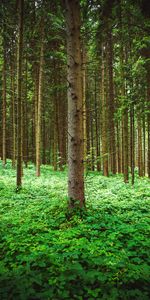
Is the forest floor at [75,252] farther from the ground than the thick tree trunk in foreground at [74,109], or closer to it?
closer to it

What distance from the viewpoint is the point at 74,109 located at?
19.9ft

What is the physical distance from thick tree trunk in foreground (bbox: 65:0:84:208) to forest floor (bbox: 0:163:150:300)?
745 mm

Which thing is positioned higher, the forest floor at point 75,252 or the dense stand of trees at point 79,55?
the dense stand of trees at point 79,55

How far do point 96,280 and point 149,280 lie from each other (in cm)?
81

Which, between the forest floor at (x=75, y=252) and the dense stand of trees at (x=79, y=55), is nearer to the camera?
the forest floor at (x=75, y=252)

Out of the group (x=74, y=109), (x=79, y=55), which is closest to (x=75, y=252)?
(x=74, y=109)

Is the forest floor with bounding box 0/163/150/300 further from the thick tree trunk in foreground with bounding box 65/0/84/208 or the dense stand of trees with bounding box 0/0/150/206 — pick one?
the dense stand of trees with bounding box 0/0/150/206

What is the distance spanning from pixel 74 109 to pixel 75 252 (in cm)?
376

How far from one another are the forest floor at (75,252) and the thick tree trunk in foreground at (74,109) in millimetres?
745

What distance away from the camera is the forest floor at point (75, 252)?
303cm

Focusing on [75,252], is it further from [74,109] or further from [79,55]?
[79,55]

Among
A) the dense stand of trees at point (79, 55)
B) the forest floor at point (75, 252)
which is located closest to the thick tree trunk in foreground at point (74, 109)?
the dense stand of trees at point (79, 55)

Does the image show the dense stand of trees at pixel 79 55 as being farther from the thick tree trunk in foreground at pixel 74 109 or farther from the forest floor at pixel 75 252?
the forest floor at pixel 75 252

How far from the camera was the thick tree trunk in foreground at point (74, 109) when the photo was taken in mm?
6039
